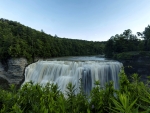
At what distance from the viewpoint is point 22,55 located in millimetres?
16984

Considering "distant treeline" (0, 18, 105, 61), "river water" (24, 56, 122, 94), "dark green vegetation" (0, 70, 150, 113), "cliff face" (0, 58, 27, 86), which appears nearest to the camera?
"dark green vegetation" (0, 70, 150, 113)

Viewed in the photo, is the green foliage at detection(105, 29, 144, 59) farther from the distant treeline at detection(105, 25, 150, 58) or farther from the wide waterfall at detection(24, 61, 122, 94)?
the wide waterfall at detection(24, 61, 122, 94)

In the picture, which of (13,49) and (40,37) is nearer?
(13,49)

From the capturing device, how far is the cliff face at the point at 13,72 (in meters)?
15.9

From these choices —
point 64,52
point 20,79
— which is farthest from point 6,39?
point 64,52

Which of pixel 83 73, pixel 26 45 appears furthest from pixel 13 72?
pixel 83 73

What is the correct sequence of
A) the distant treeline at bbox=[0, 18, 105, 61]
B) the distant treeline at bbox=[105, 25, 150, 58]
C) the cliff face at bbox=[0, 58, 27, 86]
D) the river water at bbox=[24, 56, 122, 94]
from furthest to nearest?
the distant treeline at bbox=[105, 25, 150, 58] < the distant treeline at bbox=[0, 18, 105, 61] < the cliff face at bbox=[0, 58, 27, 86] < the river water at bbox=[24, 56, 122, 94]

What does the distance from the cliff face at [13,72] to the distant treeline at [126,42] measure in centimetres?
1594

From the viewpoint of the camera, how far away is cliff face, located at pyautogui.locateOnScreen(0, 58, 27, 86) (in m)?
15.9

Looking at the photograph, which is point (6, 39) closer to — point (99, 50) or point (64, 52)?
point (64, 52)

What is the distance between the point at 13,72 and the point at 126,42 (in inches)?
798

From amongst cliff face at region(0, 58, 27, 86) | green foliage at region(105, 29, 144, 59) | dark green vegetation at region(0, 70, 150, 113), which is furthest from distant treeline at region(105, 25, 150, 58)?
dark green vegetation at region(0, 70, 150, 113)

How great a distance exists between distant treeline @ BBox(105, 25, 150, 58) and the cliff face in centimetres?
1594

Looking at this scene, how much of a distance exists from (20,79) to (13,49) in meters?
4.23
